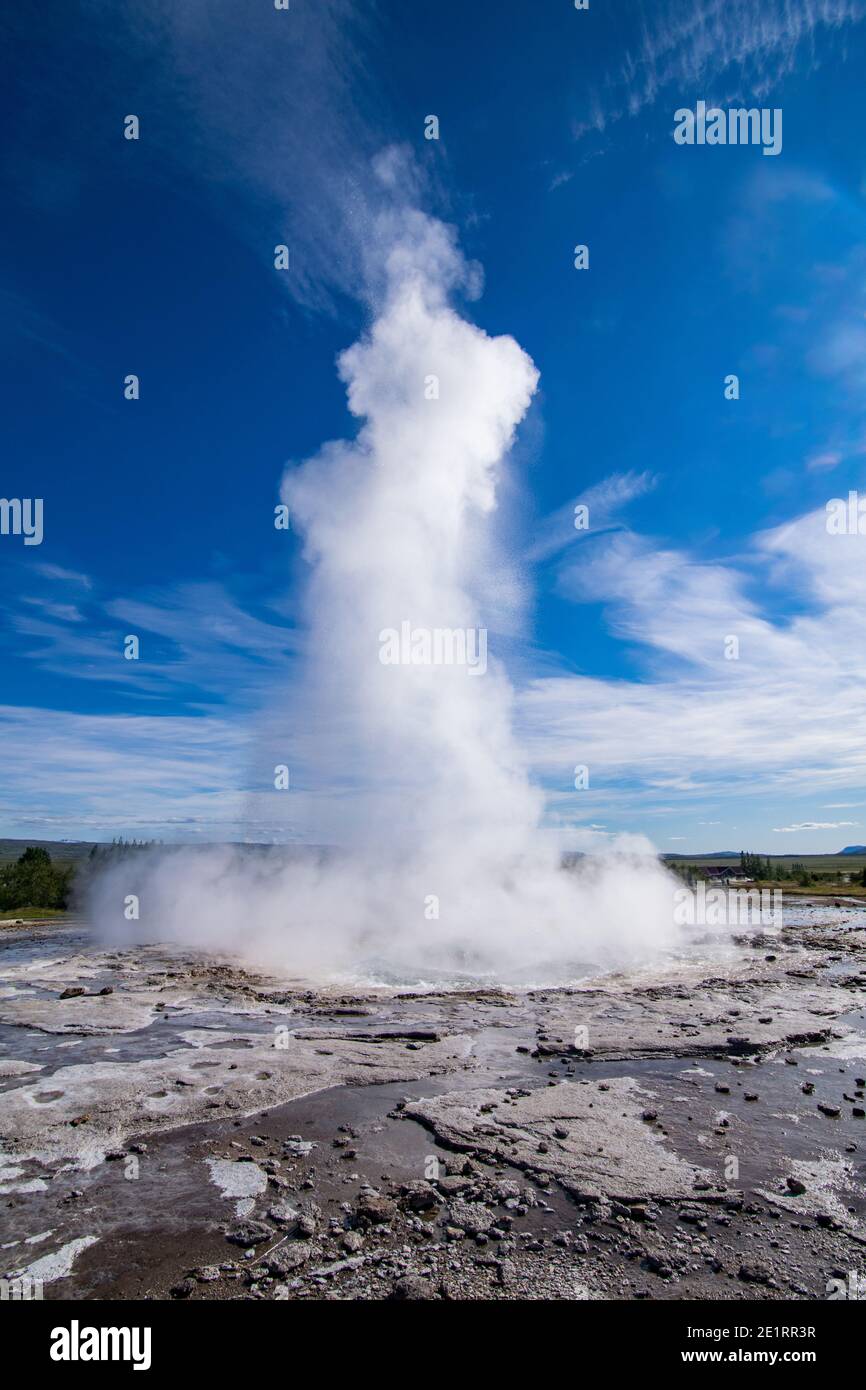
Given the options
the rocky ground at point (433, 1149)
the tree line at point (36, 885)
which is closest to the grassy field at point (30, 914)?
the tree line at point (36, 885)

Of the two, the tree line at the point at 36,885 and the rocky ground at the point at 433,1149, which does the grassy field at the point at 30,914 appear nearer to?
the tree line at the point at 36,885

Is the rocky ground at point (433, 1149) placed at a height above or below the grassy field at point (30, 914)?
above

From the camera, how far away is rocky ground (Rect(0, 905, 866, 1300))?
285 inches

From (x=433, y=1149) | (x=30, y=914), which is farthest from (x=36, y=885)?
(x=433, y=1149)

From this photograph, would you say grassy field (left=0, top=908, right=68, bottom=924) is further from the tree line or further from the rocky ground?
the rocky ground

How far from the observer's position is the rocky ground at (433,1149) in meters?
7.25

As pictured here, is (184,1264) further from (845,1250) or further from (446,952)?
(446,952)

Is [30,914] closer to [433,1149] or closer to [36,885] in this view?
[36,885]

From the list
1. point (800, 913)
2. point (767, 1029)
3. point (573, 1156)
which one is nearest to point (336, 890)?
point (767, 1029)

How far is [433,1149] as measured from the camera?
10.4 metres

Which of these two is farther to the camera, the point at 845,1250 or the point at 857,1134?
the point at 857,1134

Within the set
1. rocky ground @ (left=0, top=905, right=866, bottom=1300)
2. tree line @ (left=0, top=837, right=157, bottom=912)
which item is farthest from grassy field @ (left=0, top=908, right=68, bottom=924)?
rocky ground @ (left=0, top=905, right=866, bottom=1300)
